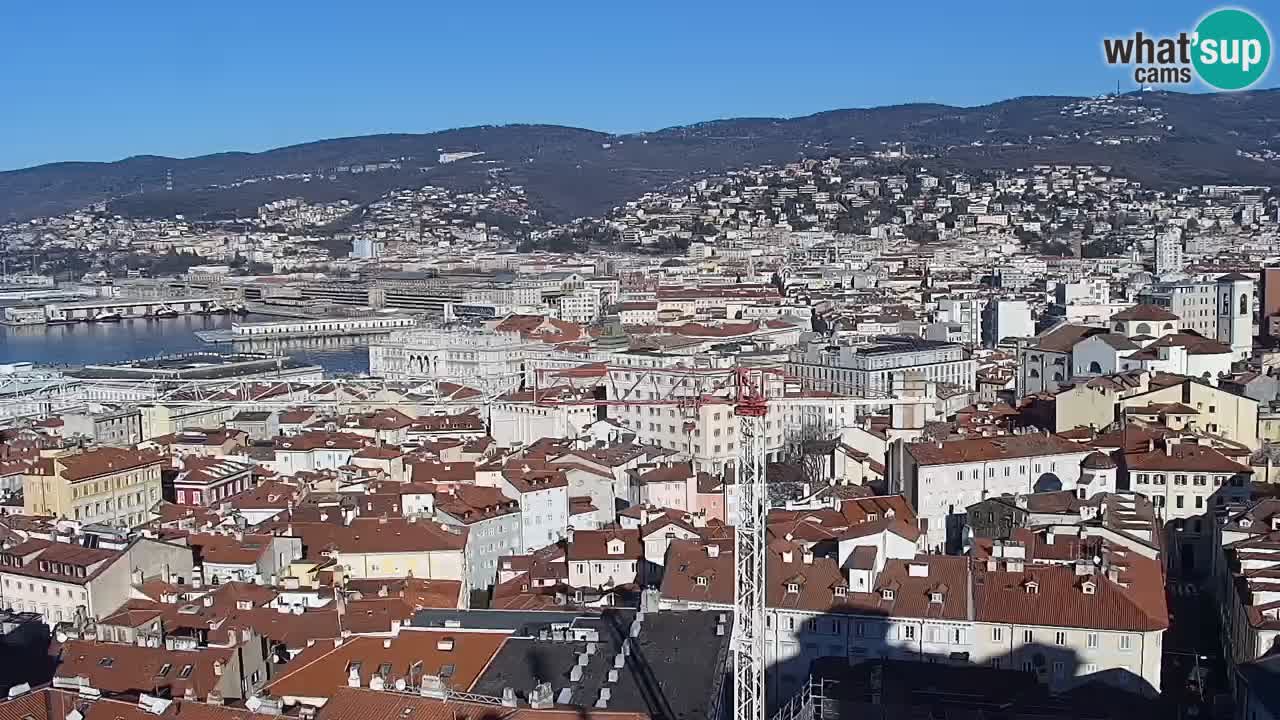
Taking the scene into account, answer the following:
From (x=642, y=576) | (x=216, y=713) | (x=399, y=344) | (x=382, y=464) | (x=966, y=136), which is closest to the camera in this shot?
(x=216, y=713)

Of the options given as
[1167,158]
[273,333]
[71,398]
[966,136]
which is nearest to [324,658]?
[71,398]

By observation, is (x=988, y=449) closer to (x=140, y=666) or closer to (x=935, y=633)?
(x=935, y=633)

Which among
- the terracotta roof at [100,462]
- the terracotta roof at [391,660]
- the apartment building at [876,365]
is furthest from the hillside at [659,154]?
the terracotta roof at [391,660]

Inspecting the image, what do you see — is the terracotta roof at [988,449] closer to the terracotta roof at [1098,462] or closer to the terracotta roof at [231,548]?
the terracotta roof at [1098,462]

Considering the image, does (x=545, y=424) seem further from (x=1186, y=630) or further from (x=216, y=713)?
(x=216, y=713)

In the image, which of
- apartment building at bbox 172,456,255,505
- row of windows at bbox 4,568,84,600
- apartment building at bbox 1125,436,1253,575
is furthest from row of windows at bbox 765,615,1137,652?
apartment building at bbox 172,456,255,505
